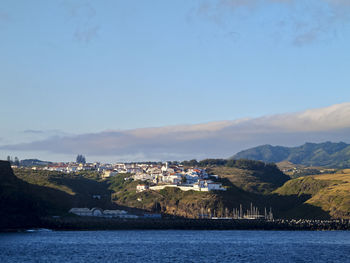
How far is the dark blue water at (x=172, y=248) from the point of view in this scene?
280ft

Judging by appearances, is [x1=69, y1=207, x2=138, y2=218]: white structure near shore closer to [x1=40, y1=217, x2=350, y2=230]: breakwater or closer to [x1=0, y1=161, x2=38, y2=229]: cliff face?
[x1=40, y1=217, x2=350, y2=230]: breakwater

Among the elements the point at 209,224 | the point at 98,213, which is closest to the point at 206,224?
the point at 209,224

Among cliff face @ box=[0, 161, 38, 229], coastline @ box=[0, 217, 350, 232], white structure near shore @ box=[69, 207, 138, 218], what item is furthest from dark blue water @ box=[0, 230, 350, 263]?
white structure near shore @ box=[69, 207, 138, 218]

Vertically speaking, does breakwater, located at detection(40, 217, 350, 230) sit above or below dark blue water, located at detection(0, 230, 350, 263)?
above

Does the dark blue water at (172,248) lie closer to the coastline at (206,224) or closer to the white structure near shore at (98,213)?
the coastline at (206,224)

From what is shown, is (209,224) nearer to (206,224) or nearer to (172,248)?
(206,224)

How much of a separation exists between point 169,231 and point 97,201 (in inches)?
2048

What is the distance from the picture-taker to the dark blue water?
85.4 meters

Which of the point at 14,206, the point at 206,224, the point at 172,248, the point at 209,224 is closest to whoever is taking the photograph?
the point at 172,248

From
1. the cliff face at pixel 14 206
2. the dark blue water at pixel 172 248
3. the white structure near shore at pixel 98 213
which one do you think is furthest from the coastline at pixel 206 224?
the dark blue water at pixel 172 248

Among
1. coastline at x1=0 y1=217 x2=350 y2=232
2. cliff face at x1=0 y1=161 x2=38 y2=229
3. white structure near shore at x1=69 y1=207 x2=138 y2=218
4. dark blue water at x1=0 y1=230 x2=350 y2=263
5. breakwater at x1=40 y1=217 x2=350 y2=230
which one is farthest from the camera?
white structure near shore at x1=69 y1=207 x2=138 y2=218

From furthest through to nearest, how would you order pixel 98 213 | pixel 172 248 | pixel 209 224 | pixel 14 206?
pixel 98 213 < pixel 209 224 < pixel 14 206 < pixel 172 248

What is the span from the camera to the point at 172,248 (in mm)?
99500

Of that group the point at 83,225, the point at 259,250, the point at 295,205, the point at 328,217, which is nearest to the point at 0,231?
the point at 83,225
